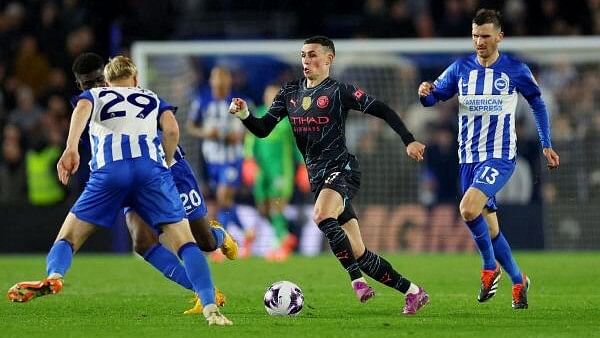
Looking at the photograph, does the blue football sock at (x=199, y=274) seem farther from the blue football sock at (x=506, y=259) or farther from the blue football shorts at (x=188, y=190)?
the blue football sock at (x=506, y=259)

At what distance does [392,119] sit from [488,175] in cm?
113

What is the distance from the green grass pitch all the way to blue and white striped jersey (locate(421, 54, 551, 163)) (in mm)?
1224

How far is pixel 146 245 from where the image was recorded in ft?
28.9

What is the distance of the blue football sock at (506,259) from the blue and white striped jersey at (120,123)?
3003mm

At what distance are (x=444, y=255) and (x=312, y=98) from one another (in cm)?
823

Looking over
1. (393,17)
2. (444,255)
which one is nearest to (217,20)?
(393,17)

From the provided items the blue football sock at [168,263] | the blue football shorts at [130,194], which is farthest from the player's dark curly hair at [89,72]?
the blue football sock at [168,263]

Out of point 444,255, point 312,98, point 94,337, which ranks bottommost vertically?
point 444,255

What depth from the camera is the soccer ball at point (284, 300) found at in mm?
8664

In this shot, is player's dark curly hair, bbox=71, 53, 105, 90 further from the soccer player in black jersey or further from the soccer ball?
the soccer ball

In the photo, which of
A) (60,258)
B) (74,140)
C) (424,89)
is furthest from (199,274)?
(424,89)

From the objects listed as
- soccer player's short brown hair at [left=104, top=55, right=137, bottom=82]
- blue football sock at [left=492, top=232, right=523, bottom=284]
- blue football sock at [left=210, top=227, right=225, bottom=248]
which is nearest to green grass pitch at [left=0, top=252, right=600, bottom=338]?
blue football sock at [left=492, top=232, right=523, bottom=284]

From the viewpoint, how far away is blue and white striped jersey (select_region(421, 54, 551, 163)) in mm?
9617

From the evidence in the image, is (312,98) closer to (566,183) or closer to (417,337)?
(417,337)
